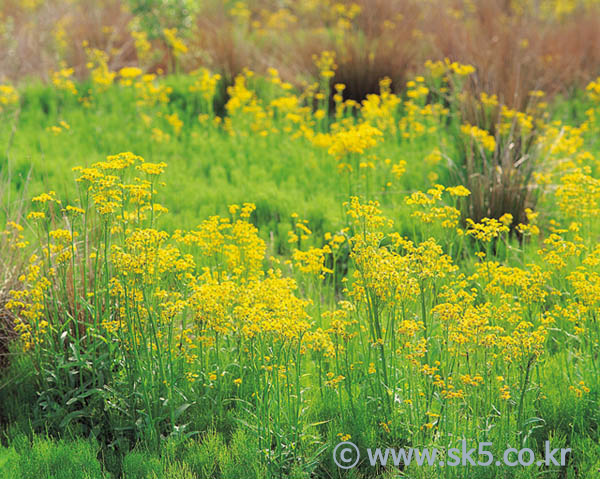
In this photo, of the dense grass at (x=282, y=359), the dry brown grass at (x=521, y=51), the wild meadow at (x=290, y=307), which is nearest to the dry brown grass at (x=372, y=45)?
the dry brown grass at (x=521, y=51)

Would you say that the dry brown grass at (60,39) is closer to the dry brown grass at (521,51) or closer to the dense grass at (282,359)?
the dry brown grass at (521,51)

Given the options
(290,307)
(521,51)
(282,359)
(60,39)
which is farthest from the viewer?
(60,39)

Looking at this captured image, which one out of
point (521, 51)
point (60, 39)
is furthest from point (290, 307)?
point (60, 39)

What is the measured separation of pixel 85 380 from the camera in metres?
3.39

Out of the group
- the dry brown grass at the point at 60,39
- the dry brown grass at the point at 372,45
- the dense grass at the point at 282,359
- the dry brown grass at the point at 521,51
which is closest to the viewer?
the dense grass at the point at 282,359

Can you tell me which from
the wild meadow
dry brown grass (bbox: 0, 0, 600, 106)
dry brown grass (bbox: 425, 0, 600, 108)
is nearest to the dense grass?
the wild meadow

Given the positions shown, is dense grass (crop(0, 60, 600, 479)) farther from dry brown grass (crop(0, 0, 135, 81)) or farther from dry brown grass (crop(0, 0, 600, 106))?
dry brown grass (crop(0, 0, 135, 81))

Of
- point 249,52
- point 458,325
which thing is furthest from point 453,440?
point 249,52

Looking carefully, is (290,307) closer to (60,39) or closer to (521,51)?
(521,51)

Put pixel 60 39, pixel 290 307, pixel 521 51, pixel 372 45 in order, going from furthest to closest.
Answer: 1. pixel 60 39
2. pixel 521 51
3. pixel 372 45
4. pixel 290 307

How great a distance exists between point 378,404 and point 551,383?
2.75 feet

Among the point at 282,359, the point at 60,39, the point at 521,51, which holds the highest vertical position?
the point at 60,39

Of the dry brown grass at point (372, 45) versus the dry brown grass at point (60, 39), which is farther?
the dry brown grass at point (60, 39)

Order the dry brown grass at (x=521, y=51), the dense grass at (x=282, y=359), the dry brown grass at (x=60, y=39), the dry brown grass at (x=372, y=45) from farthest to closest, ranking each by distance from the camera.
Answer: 1. the dry brown grass at (x=60, y=39)
2. the dry brown grass at (x=372, y=45)
3. the dry brown grass at (x=521, y=51)
4. the dense grass at (x=282, y=359)
